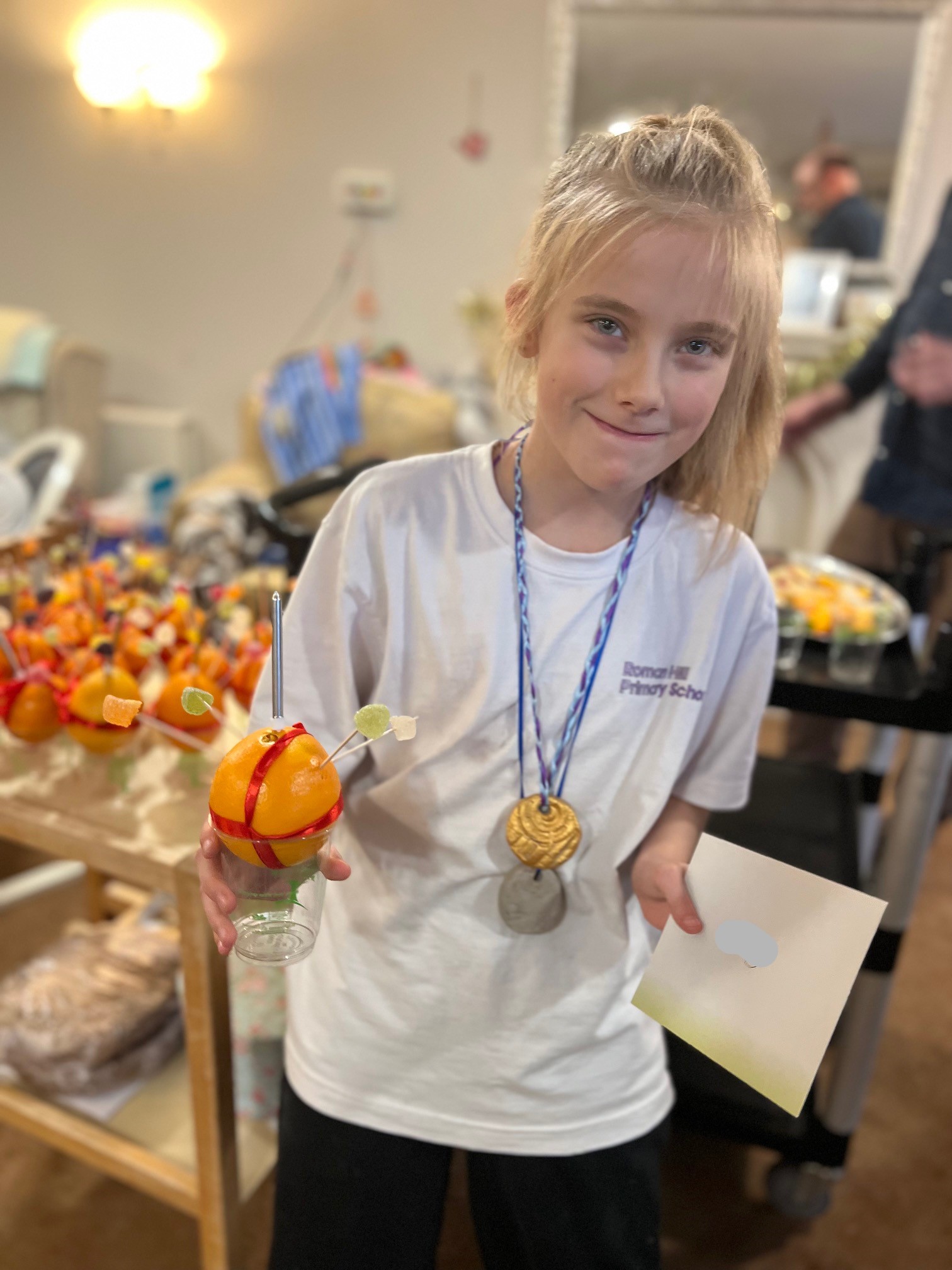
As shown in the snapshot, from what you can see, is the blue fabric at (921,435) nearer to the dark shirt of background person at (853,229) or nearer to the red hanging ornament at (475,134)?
the dark shirt of background person at (853,229)

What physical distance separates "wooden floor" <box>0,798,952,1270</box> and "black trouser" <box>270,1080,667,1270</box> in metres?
0.47

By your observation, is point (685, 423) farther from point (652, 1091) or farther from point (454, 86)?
point (454, 86)

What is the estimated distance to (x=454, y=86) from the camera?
3.44 metres

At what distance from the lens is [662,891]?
0.69 m

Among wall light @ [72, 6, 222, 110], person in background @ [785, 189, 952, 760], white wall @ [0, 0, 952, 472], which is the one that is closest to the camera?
person in background @ [785, 189, 952, 760]

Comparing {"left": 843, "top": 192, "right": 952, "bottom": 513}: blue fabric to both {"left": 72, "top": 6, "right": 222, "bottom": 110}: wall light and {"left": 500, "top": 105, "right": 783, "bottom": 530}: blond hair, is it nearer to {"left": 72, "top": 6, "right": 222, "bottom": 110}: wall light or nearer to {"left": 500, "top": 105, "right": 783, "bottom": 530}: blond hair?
{"left": 500, "top": 105, "right": 783, "bottom": 530}: blond hair

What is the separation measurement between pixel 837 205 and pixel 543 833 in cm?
310

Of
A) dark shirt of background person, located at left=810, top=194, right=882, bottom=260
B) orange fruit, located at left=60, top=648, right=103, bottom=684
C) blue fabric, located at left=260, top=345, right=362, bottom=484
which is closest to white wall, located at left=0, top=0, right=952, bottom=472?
dark shirt of background person, located at left=810, top=194, right=882, bottom=260

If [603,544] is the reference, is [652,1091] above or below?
below

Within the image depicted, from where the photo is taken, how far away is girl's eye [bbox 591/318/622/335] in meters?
0.63

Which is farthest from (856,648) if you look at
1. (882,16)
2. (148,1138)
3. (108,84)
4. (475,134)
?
(108,84)

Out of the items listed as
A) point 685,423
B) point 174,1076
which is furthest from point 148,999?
point 685,423

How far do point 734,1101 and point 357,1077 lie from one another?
0.64m

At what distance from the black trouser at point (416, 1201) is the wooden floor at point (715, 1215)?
1.54 ft
